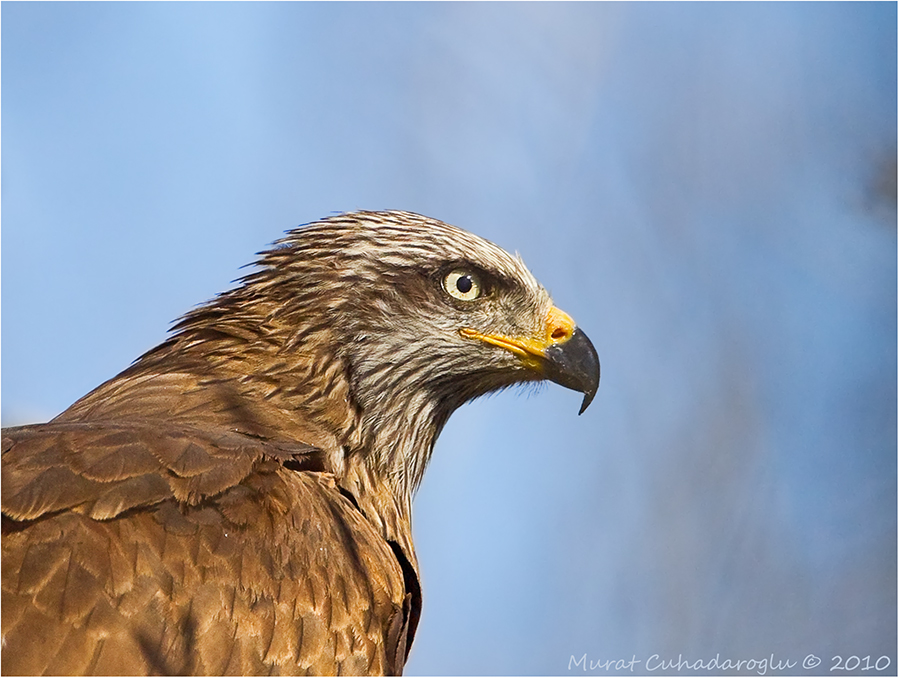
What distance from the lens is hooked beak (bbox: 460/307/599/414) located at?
209 inches

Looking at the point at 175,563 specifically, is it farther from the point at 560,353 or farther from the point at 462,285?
the point at 560,353

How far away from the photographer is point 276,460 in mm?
A: 4227

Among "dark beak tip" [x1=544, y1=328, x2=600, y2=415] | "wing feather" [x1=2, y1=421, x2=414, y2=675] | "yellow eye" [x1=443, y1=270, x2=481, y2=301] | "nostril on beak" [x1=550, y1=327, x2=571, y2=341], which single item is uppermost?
"yellow eye" [x1=443, y1=270, x2=481, y2=301]

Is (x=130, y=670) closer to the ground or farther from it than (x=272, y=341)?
closer to the ground

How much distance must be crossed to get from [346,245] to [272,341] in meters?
0.54

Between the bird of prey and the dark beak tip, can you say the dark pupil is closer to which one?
the bird of prey

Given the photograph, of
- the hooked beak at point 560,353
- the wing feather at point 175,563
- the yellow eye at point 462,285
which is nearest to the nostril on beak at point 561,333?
the hooked beak at point 560,353

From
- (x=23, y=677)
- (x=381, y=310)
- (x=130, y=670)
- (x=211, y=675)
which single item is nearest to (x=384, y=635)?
(x=211, y=675)

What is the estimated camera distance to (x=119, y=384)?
4.99 meters

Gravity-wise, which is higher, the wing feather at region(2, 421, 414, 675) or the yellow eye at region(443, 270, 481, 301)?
the yellow eye at region(443, 270, 481, 301)

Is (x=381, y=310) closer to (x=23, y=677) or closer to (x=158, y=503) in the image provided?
(x=158, y=503)

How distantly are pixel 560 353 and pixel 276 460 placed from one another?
1.59 m

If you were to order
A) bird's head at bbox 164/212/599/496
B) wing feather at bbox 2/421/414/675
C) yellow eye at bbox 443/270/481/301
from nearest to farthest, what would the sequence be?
wing feather at bbox 2/421/414/675 → bird's head at bbox 164/212/599/496 → yellow eye at bbox 443/270/481/301

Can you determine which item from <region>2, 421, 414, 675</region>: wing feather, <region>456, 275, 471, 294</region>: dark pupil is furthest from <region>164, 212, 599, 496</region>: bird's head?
<region>2, 421, 414, 675</region>: wing feather
